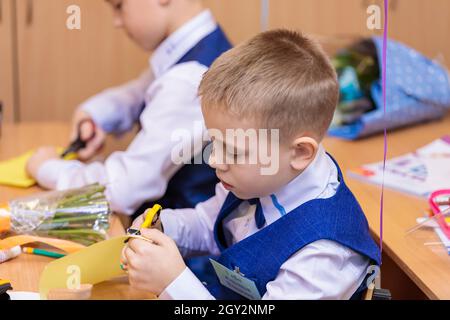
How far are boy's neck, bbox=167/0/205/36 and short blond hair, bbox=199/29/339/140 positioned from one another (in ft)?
1.59

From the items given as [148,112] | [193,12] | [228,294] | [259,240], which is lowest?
→ [228,294]

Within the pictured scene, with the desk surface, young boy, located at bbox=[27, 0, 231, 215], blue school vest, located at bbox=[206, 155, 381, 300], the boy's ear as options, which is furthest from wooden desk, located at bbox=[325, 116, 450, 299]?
young boy, located at bbox=[27, 0, 231, 215]

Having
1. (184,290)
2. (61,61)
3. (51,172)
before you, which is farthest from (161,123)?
(61,61)

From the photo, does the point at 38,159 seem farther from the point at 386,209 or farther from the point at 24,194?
the point at 386,209

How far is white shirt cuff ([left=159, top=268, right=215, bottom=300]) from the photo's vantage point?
3.05ft

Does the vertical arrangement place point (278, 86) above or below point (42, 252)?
above

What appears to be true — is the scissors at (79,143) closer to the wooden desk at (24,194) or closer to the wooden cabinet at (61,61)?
Answer: the wooden desk at (24,194)

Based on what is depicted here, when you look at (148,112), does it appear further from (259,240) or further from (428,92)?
(428,92)

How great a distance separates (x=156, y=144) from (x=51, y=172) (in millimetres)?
231

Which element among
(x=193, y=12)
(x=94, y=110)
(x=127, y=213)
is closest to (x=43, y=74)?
(x=94, y=110)

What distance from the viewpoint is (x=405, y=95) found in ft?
5.87

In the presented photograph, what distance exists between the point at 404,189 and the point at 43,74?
3.82 feet

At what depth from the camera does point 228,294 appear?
1076mm

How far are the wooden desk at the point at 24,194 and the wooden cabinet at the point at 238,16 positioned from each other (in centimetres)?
60
